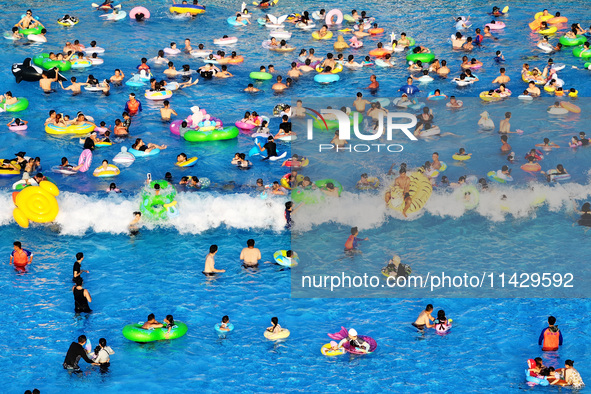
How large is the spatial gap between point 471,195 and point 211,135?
853 cm

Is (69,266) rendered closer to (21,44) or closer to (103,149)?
(103,149)

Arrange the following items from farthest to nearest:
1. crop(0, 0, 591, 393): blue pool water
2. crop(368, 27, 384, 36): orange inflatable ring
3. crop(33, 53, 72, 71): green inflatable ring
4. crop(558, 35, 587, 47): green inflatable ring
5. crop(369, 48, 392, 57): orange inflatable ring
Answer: crop(368, 27, 384, 36): orange inflatable ring → crop(558, 35, 587, 47): green inflatable ring → crop(369, 48, 392, 57): orange inflatable ring → crop(33, 53, 72, 71): green inflatable ring → crop(0, 0, 591, 393): blue pool water

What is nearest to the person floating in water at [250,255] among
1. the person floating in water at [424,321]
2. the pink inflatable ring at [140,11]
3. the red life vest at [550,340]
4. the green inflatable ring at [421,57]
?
the person floating in water at [424,321]

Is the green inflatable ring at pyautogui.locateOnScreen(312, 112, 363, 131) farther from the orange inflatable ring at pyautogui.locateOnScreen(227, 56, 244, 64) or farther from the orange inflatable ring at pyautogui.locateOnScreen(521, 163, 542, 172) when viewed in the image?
the orange inflatable ring at pyautogui.locateOnScreen(227, 56, 244, 64)

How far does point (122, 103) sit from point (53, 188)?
7353 mm

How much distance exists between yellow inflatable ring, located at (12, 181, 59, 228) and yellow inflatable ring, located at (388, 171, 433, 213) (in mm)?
9271

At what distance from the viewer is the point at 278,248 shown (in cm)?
2048

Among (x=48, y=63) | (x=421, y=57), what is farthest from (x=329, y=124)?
(x=48, y=63)

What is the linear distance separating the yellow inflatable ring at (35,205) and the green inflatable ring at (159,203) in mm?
2408

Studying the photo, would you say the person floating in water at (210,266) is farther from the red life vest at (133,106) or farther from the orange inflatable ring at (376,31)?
the orange inflatable ring at (376,31)

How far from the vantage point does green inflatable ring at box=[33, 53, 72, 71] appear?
3011 centimetres

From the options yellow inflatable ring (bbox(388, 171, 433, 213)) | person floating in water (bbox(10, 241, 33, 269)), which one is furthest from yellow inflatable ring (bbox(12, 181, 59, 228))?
yellow inflatable ring (bbox(388, 171, 433, 213))

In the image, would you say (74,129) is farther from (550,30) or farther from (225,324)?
(550,30)

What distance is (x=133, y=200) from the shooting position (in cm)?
2250
